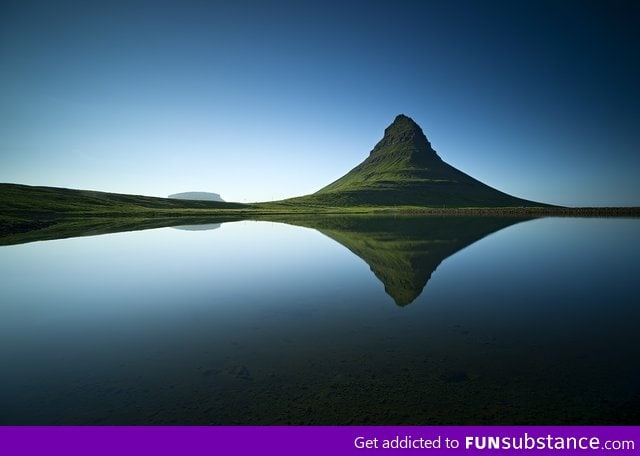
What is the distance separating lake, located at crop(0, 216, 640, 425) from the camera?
946 cm

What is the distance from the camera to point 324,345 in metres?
14.1

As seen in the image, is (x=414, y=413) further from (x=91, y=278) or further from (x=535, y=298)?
(x=91, y=278)

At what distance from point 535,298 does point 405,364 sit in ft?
44.7

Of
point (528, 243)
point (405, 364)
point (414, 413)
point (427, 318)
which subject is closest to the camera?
point (414, 413)

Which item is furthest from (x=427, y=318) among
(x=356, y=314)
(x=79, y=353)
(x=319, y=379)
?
(x=79, y=353)

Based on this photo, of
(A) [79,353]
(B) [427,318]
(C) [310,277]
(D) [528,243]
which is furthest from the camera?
(D) [528,243]

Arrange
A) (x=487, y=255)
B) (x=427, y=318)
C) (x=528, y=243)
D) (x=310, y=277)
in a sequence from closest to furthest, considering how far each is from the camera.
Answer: (x=427, y=318)
(x=310, y=277)
(x=487, y=255)
(x=528, y=243)

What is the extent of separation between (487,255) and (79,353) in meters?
37.0

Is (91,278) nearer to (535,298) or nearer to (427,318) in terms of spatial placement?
(427,318)

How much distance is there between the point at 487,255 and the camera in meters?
36.7

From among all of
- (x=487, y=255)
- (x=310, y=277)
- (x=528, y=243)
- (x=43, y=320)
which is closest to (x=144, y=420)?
(x=43, y=320)

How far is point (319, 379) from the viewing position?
1112cm

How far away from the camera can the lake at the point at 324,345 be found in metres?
9.46
